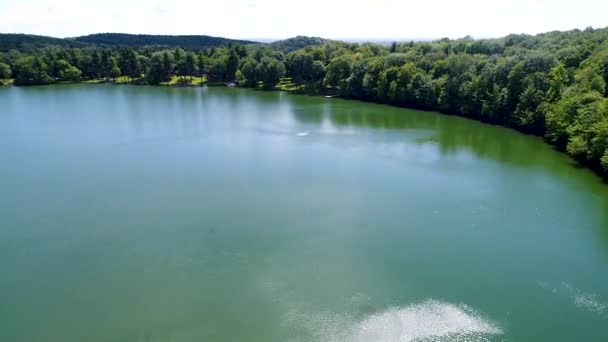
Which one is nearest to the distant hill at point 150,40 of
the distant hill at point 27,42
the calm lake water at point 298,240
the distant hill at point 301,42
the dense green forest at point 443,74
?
the distant hill at point 301,42

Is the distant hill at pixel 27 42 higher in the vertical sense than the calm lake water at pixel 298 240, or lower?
higher

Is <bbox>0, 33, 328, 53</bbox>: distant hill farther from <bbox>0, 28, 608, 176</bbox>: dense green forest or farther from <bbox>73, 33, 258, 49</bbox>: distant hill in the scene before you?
<bbox>0, 28, 608, 176</bbox>: dense green forest

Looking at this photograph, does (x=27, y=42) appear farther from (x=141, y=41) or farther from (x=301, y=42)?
(x=301, y=42)

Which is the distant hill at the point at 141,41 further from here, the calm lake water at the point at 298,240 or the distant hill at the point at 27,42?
the calm lake water at the point at 298,240

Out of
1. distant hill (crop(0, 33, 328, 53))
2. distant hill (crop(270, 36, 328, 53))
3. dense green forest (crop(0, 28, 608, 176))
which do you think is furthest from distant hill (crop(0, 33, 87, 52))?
distant hill (crop(270, 36, 328, 53))

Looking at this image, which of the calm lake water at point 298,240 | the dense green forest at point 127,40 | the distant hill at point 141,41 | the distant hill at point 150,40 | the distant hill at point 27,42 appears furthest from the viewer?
the distant hill at point 150,40

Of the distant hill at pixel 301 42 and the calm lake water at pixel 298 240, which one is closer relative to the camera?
the calm lake water at pixel 298 240

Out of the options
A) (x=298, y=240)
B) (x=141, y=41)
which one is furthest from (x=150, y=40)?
(x=298, y=240)
